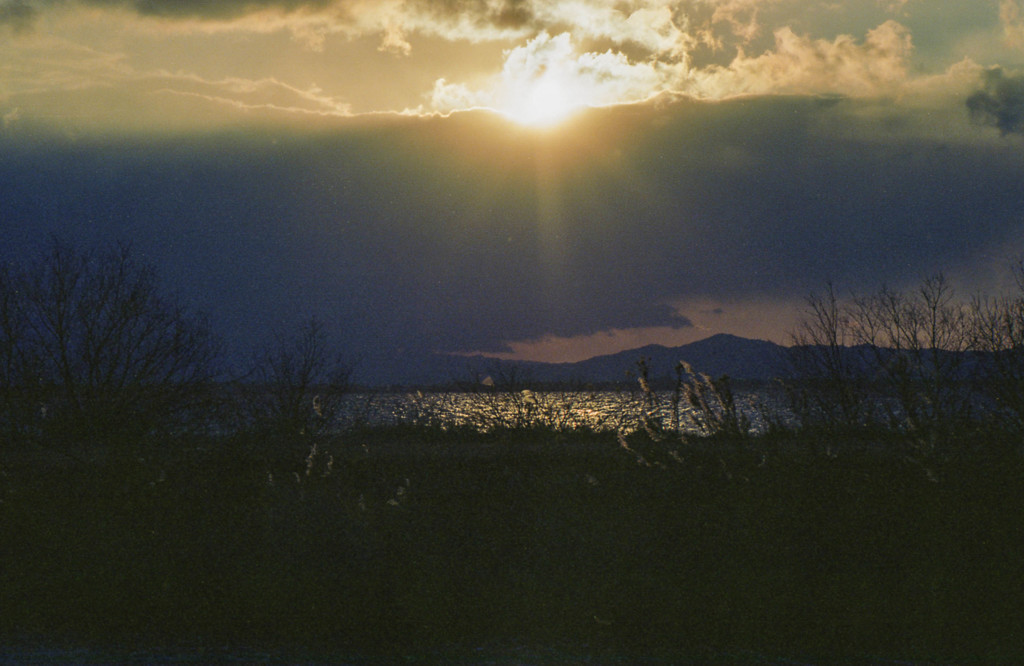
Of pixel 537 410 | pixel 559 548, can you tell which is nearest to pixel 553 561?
pixel 559 548

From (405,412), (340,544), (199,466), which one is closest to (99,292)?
(199,466)

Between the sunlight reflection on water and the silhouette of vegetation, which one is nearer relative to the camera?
the silhouette of vegetation

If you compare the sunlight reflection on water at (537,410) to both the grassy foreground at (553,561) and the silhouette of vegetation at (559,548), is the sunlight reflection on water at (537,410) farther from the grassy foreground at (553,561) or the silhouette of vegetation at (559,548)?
the grassy foreground at (553,561)

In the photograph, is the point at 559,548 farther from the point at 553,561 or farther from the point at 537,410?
the point at 537,410

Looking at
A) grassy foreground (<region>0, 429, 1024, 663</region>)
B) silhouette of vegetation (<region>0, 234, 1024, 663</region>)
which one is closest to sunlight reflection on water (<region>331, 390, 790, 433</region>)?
silhouette of vegetation (<region>0, 234, 1024, 663</region>)

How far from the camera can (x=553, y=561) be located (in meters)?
8.35

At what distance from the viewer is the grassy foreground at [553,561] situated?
6.15m

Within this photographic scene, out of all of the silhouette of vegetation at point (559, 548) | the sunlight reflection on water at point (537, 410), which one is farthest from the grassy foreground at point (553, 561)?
the sunlight reflection on water at point (537, 410)

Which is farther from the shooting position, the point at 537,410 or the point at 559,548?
the point at 537,410

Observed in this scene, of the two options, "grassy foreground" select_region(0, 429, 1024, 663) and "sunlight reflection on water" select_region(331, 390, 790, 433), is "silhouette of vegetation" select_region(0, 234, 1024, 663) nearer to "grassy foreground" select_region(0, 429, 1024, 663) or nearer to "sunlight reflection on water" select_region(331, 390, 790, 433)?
"grassy foreground" select_region(0, 429, 1024, 663)

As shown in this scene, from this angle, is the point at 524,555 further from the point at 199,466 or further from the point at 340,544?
the point at 199,466

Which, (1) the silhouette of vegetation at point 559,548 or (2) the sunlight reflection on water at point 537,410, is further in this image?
(2) the sunlight reflection on water at point 537,410

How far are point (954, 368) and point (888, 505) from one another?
1185cm

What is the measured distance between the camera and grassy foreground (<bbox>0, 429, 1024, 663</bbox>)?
6.15m
